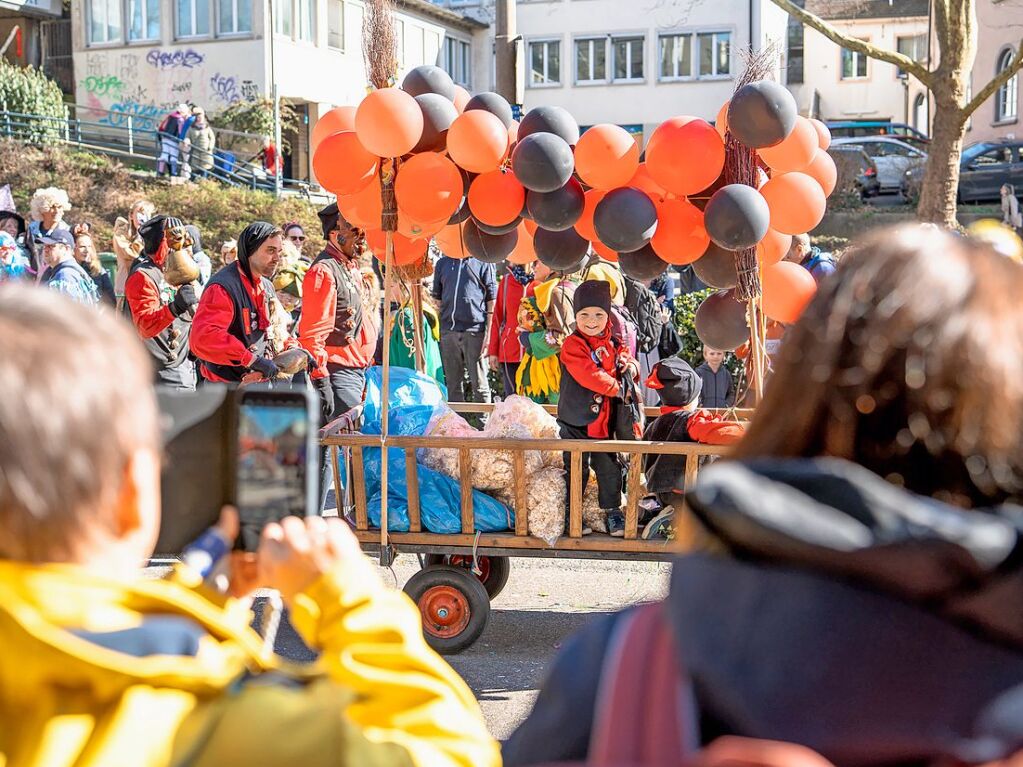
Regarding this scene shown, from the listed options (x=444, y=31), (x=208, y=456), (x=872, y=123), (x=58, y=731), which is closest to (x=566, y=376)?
(x=208, y=456)

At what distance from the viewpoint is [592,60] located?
39.1 meters

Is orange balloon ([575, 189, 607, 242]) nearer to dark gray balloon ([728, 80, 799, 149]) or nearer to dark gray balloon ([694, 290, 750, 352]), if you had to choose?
dark gray balloon ([694, 290, 750, 352])

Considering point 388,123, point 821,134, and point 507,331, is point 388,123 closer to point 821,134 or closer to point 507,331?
point 821,134

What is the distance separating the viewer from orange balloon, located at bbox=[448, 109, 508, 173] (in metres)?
5.38

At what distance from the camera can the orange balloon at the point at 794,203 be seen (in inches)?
207

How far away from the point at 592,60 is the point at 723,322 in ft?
114

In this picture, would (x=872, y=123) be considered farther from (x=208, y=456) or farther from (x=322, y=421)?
(x=208, y=456)

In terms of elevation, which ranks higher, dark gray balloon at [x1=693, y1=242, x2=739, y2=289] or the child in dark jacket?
dark gray balloon at [x1=693, y1=242, x2=739, y2=289]

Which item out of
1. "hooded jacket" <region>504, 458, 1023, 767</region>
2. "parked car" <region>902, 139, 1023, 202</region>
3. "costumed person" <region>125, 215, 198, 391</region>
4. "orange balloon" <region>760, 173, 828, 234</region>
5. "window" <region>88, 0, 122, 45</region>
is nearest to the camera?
"hooded jacket" <region>504, 458, 1023, 767</region>

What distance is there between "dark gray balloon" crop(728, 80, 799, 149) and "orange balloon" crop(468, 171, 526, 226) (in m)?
1.02

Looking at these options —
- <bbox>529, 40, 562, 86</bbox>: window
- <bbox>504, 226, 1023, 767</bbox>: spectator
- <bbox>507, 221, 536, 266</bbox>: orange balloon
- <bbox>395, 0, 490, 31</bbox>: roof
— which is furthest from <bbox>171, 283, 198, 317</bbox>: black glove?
<bbox>529, 40, 562, 86</bbox>: window

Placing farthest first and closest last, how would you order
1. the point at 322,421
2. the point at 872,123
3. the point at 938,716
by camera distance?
the point at 872,123 → the point at 322,421 → the point at 938,716

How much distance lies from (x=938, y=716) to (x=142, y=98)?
33453 mm

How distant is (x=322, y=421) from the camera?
7.05 m
